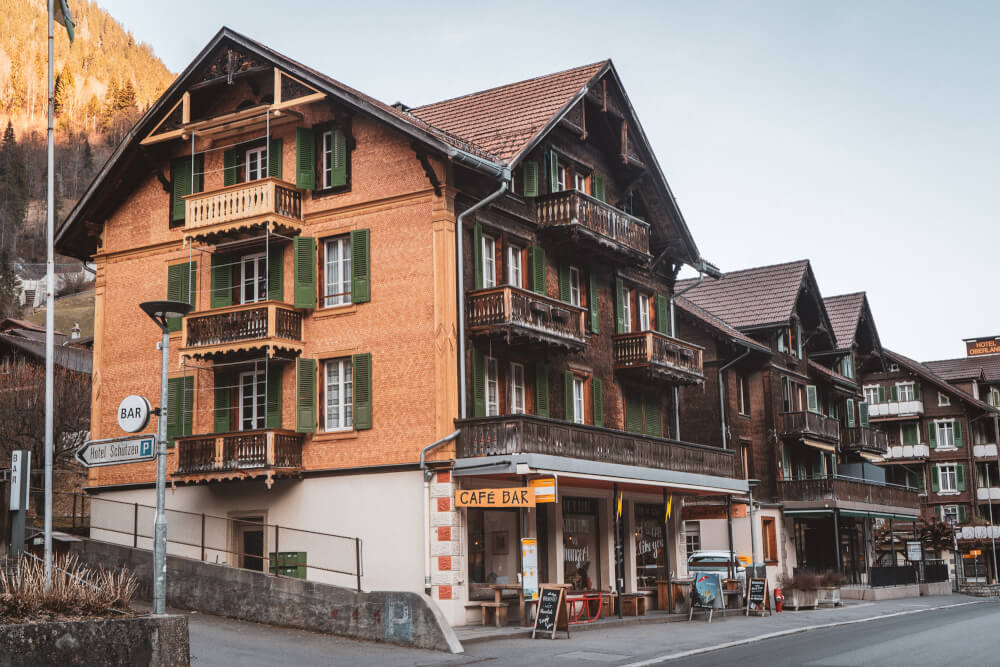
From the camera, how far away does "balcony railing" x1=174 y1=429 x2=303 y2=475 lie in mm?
25750

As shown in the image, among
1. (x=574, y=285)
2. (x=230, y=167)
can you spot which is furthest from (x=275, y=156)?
(x=574, y=285)

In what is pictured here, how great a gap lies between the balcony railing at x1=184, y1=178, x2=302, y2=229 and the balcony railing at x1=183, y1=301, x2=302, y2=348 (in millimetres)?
2184

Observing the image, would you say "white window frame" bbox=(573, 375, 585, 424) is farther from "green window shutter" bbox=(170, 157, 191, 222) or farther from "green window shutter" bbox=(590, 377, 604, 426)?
"green window shutter" bbox=(170, 157, 191, 222)

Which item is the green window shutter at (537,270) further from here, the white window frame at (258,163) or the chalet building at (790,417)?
the chalet building at (790,417)

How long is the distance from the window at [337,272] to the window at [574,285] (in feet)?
21.8

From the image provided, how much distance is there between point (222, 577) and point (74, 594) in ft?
37.8

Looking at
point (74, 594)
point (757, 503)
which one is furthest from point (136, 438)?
point (757, 503)

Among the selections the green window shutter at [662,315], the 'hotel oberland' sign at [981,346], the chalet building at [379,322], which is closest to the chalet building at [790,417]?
the green window shutter at [662,315]

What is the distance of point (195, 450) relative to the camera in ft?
87.9

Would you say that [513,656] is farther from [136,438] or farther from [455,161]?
[455,161]

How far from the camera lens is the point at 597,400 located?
30.7m

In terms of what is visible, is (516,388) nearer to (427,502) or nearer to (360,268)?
(427,502)

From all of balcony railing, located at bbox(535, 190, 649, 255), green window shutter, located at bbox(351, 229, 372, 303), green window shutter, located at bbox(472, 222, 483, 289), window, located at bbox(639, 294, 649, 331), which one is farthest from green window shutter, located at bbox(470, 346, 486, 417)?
window, located at bbox(639, 294, 649, 331)

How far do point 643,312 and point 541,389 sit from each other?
294 inches
